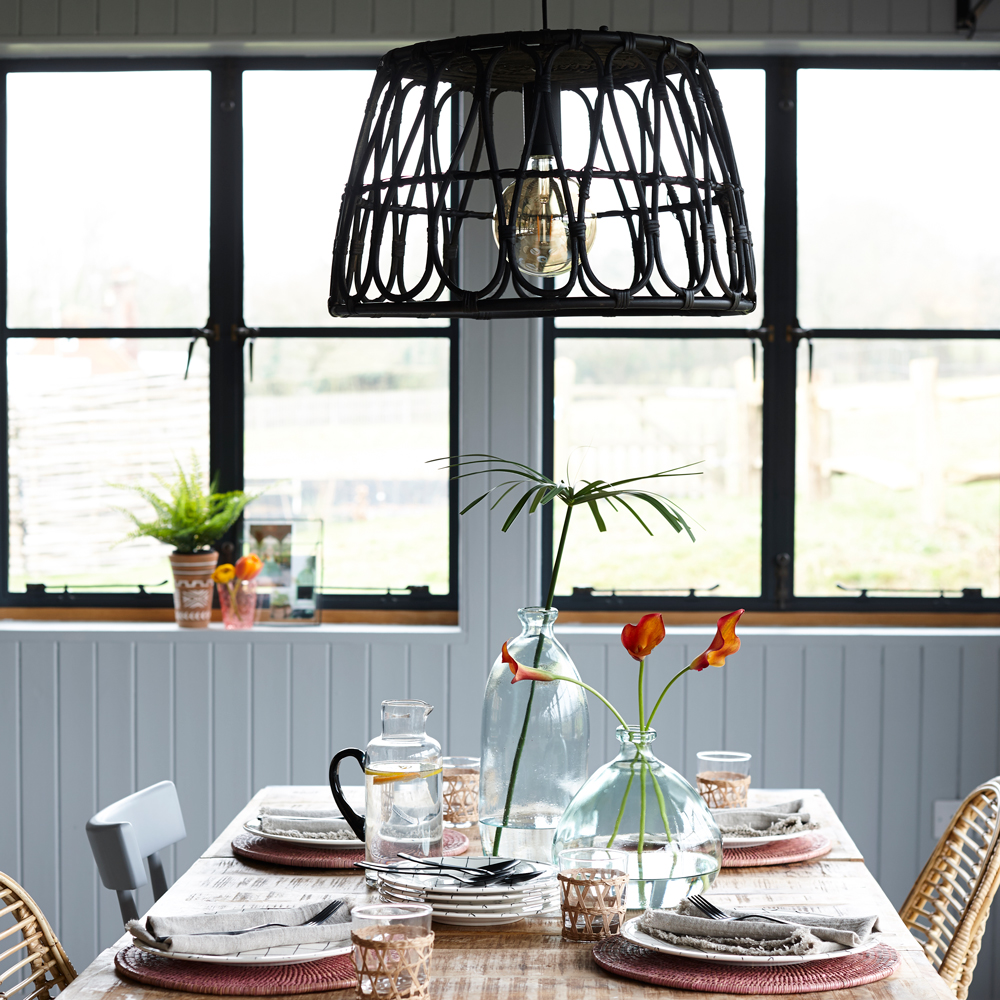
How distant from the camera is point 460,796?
6.78ft

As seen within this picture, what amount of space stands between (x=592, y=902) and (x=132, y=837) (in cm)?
88

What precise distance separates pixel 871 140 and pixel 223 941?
263cm

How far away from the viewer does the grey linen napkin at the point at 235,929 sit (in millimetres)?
1393

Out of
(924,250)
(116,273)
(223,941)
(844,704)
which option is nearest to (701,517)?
(844,704)

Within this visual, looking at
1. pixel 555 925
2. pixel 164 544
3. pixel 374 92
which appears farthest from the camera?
pixel 164 544

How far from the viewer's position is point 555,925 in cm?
154

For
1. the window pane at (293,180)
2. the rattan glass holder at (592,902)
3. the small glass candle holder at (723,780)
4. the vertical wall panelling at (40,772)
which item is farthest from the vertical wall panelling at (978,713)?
the vertical wall panelling at (40,772)

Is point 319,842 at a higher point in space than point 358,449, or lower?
lower

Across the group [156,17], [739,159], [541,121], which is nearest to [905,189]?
[739,159]

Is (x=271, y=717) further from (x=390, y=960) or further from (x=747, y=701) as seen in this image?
(x=390, y=960)

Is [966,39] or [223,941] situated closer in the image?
[223,941]

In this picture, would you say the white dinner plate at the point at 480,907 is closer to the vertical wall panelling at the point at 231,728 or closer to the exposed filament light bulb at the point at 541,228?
the exposed filament light bulb at the point at 541,228

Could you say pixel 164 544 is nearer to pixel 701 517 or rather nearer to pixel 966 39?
pixel 701 517

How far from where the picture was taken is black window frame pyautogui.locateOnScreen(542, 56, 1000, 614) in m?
3.13
